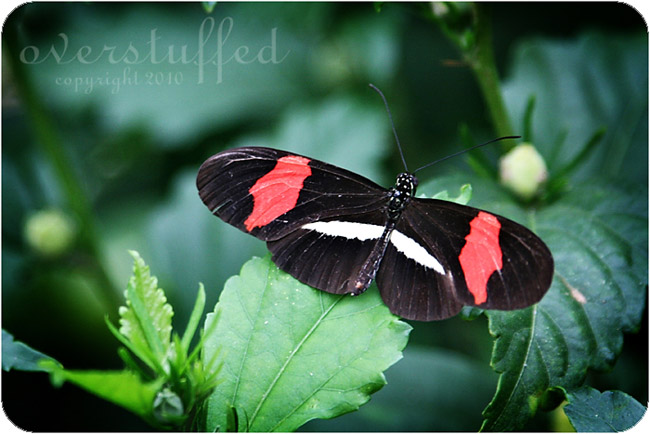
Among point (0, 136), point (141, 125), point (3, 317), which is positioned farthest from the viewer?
point (141, 125)

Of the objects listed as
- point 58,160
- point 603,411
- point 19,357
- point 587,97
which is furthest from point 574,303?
point 58,160

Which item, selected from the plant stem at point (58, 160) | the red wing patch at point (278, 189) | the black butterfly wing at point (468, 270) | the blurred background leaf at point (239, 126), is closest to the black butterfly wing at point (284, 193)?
the red wing patch at point (278, 189)

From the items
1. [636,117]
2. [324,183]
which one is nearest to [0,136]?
[324,183]

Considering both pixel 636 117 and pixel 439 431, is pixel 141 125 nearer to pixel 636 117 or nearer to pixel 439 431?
pixel 439 431

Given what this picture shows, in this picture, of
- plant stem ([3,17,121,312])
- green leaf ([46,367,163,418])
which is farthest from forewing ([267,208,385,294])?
plant stem ([3,17,121,312])

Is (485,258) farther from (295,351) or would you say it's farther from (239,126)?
(239,126)

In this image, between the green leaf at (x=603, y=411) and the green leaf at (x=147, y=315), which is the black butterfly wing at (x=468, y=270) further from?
the green leaf at (x=147, y=315)

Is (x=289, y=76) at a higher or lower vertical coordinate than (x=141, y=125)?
higher
